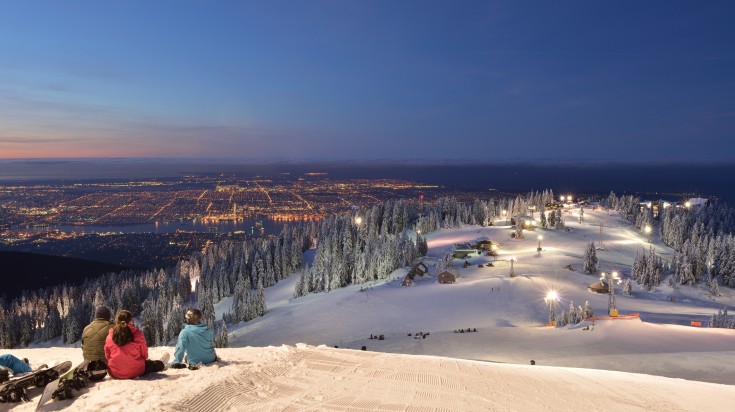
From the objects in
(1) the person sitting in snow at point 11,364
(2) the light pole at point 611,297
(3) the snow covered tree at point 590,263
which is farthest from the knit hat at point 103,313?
(3) the snow covered tree at point 590,263

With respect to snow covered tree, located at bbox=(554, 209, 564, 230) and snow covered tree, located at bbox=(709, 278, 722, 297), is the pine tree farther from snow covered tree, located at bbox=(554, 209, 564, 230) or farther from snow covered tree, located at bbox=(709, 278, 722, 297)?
snow covered tree, located at bbox=(554, 209, 564, 230)

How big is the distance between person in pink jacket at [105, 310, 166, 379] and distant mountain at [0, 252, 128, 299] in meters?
153

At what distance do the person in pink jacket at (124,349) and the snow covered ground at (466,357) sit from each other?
0.39 metres

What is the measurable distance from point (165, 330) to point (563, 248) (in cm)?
7205

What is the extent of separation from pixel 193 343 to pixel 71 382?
2.57m

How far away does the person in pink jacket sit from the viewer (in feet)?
26.9

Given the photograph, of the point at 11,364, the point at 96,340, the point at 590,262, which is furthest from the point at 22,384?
the point at 590,262

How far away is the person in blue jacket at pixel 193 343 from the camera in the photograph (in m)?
9.63

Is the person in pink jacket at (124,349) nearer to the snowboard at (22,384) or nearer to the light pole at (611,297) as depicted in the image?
the snowboard at (22,384)

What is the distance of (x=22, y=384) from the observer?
24.8ft

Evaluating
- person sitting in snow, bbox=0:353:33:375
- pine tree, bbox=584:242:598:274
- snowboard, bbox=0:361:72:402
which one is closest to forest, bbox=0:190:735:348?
pine tree, bbox=584:242:598:274

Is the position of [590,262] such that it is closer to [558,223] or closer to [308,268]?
[558,223]

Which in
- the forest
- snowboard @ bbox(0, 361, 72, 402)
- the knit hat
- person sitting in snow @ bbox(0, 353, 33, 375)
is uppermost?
the knit hat

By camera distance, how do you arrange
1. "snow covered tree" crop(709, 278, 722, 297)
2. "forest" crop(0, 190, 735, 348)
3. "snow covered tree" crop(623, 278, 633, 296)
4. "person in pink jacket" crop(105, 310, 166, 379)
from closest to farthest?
1. "person in pink jacket" crop(105, 310, 166, 379)
2. "snow covered tree" crop(623, 278, 633, 296)
3. "snow covered tree" crop(709, 278, 722, 297)
4. "forest" crop(0, 190, 735, 348)
